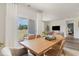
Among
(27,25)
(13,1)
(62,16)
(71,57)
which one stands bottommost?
(71,57)

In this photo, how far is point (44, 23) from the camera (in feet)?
6.37

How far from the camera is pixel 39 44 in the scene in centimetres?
186

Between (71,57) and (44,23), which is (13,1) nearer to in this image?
(44,23)

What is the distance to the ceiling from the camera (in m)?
1.85

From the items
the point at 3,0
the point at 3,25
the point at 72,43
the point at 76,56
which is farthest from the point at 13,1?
the point at 76,56

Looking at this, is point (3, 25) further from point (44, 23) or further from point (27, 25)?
point (44, 23)

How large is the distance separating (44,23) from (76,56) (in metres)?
0.69

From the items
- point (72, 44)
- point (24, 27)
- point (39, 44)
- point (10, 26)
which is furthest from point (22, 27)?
point (72, 44)

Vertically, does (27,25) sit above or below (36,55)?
above

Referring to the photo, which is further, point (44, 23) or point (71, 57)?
Answer: point (44, 23)

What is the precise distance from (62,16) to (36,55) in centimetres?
72

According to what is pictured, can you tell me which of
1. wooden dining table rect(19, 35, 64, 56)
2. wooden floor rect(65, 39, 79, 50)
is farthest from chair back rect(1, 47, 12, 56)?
wooden floor rect(65, 39, 79, 50)

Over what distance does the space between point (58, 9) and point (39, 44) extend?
607 mm

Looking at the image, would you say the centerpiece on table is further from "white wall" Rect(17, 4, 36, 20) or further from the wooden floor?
"white wall" Rect(17, 4, 36, 20)
